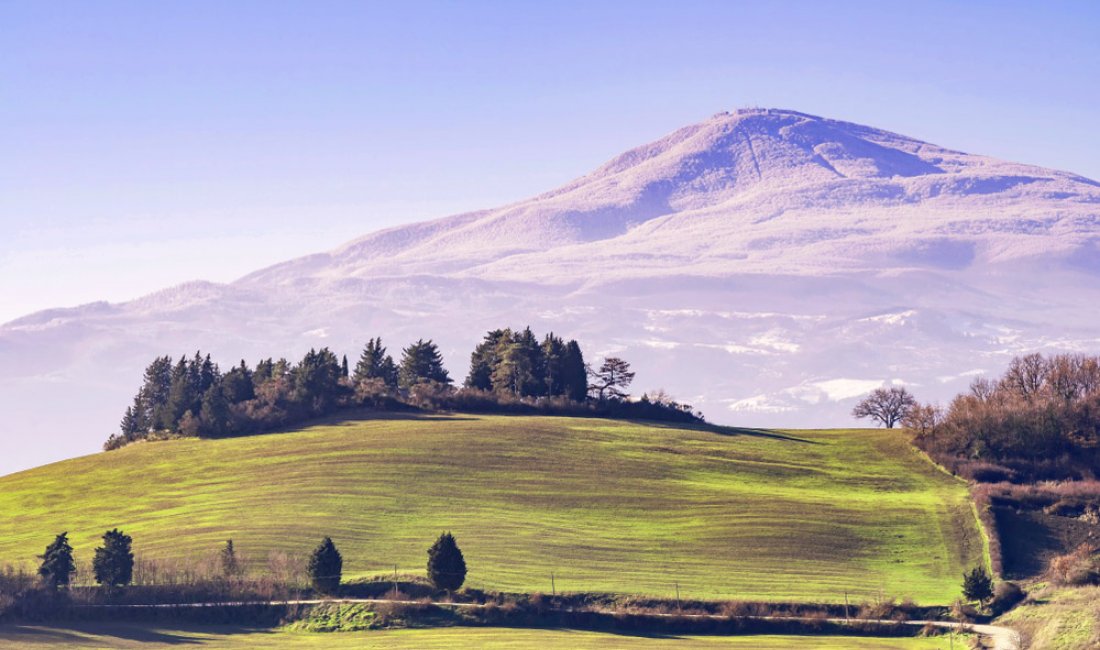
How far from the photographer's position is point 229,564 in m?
85.0

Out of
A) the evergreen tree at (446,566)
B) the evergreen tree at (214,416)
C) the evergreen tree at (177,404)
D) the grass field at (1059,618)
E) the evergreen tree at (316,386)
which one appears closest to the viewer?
the grass field at (1059,618)

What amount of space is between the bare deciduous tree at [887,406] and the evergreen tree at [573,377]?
27.8m

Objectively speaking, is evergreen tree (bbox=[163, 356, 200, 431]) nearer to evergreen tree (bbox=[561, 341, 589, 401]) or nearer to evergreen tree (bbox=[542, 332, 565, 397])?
evergreen tree (bbox=[542, 332, 565, 397])

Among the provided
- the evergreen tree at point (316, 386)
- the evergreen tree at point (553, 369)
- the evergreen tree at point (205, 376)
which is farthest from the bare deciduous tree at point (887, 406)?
the evergreen tree at point (205, 376)

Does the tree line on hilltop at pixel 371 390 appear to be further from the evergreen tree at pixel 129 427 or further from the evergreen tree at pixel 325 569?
the evergreen tree at pixel 325 569

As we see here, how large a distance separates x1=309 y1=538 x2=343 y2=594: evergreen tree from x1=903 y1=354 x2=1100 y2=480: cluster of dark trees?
5561 cm

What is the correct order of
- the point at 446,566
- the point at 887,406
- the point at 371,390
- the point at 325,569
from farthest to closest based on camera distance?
the point at 887,406
the point at 371,390
the point at 325,569
the point at 446,566

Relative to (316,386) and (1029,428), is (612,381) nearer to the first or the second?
(316,386)

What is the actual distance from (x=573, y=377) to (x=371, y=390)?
19078mm

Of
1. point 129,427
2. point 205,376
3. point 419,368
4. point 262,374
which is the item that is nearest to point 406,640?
point 205,376

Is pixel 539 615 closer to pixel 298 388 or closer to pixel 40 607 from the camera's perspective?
pixel 40 607

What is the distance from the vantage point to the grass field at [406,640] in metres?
72.8

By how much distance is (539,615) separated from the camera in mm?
80250

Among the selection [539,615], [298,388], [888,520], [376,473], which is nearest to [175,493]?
[376,473]
